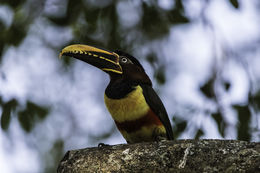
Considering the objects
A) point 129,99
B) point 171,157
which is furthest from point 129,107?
point 171,157

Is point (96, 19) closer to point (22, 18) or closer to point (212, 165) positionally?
point (22, 18)

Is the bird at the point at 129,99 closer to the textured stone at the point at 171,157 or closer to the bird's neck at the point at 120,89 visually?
the bird's neck at the point at 120,89

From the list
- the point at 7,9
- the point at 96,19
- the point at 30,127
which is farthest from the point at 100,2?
the point at 30,127

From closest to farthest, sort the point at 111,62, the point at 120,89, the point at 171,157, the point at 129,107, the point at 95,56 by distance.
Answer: the point at 171,157 → the point at 129,107 → the point at 120,89 → the point at 95,56 → the point at 111,62

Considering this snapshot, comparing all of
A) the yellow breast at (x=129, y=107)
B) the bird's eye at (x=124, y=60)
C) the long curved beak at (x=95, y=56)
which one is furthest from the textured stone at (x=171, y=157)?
the bird's eye at (x=124, y=60)

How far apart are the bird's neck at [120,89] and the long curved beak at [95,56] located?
0.16m

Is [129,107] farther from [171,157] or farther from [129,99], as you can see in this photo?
[171,157]

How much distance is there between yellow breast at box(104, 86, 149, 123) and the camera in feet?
13.5

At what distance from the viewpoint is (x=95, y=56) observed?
4.38 meters

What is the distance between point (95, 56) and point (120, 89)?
406 mm

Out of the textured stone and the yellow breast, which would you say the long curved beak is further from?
the textured stone

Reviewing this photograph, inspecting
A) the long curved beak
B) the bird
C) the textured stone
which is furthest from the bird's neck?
the textured stone

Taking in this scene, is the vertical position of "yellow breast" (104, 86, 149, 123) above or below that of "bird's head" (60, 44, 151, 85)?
below

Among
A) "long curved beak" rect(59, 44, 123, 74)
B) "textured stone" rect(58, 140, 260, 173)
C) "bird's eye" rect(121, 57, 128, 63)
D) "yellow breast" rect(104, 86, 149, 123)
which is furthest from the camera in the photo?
"bird's eye" rect(121, 57, 128, 63)
